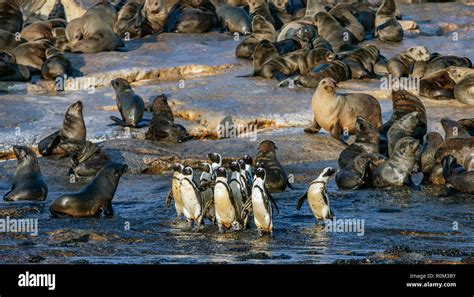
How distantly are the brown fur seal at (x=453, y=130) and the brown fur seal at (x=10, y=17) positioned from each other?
10324 mm

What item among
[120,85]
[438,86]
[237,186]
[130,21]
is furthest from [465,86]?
[130,21]

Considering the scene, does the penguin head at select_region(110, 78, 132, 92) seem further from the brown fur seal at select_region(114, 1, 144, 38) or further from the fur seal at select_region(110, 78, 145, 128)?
the brown fur seal at select_region(114, 1, 144, 38)

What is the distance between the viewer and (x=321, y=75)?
59.1 ft

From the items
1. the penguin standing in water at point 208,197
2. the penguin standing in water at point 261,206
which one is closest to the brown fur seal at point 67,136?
the penguin standing in water at point 208,197

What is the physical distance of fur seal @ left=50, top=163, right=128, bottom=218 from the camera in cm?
1135

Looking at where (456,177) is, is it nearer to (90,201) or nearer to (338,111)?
(338,111)

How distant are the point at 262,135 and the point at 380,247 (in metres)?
5.95

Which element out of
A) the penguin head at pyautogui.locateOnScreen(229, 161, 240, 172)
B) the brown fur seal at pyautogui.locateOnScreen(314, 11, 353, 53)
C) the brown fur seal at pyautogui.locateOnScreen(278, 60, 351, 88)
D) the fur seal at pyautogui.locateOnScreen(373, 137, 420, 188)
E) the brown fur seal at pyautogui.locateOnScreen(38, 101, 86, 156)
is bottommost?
the brown fur seal at pyautogui.locateOnScreen(38, 101, 86, 156)

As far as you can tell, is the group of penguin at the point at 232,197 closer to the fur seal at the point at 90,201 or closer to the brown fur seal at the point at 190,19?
the fur seal at the point at 90,201

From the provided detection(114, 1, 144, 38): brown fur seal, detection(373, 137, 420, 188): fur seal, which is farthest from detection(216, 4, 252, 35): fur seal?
detection(373, 137, 420, 188): fur seal

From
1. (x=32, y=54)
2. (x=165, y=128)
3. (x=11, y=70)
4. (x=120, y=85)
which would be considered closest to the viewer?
(x=165, y=128)

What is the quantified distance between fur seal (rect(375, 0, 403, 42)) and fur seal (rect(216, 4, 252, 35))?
2540 mm

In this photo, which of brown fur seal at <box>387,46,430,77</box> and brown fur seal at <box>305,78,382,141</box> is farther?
brown fur seal at <box>387,46,430,77</box>

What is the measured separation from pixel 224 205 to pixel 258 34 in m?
11.4
